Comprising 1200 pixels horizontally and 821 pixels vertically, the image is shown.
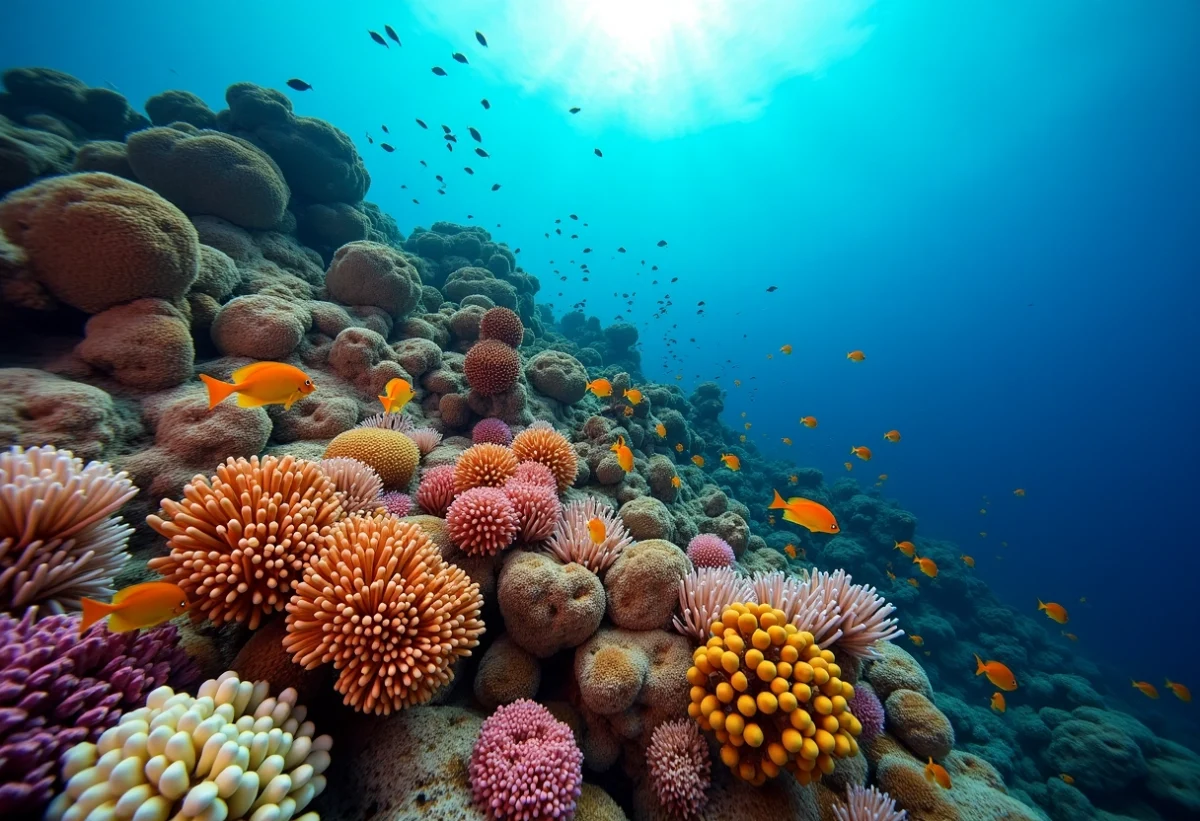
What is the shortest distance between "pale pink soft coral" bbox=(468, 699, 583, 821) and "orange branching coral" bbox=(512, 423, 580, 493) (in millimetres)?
2292

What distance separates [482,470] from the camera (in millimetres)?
3789

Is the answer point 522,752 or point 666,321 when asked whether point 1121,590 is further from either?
point 666,321

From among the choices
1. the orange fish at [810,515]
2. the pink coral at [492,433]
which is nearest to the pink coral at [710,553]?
the orange fish at [810,515]

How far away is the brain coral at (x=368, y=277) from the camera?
695 cm

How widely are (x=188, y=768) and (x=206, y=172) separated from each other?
8795 millimetres

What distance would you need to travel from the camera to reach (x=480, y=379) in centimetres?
609

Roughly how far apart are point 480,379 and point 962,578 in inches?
881

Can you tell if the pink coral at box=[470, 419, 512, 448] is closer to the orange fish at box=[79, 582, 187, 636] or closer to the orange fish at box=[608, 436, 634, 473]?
the orange fish at box=[608, 436, 634, 473]

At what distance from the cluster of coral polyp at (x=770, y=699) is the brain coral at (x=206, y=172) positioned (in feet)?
31.4

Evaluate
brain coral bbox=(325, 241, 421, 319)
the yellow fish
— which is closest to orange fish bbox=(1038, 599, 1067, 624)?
the yellow fish

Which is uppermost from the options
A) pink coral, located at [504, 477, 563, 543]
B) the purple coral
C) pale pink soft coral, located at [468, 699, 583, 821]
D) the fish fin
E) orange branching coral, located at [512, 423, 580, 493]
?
orange branching coral, located at [512, 423, 580, 493]

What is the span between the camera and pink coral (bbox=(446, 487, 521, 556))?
10.1ft

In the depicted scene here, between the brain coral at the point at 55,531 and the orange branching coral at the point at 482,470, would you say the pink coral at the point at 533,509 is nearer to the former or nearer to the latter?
the orange branching coral at the point at 482,470

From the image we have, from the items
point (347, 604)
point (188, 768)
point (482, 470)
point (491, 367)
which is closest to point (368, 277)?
point (491, 367)
